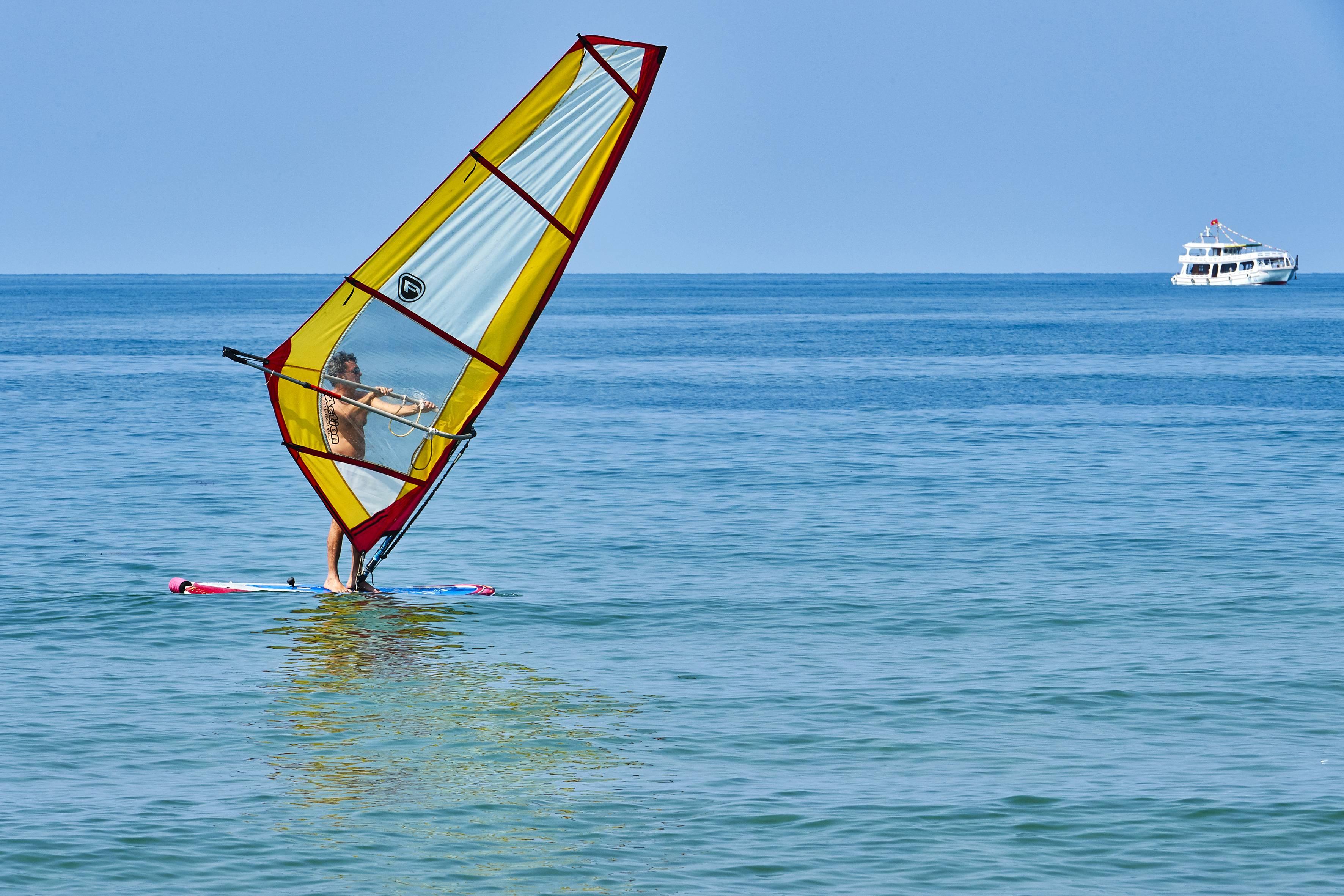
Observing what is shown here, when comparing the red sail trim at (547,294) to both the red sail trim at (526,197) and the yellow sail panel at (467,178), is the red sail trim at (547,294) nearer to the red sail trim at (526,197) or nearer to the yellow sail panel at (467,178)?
the red sail trim at (526,197)

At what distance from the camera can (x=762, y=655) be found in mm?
16938

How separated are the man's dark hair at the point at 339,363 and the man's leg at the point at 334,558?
2.07m

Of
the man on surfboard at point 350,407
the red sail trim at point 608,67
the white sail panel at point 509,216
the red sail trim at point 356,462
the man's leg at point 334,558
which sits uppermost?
the red sail trim at point 608,67

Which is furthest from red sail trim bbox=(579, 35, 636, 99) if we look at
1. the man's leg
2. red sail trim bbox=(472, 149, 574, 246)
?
the man's leg

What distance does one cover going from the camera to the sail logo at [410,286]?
17062 millimetres

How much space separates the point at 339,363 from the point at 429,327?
1107 millimetres

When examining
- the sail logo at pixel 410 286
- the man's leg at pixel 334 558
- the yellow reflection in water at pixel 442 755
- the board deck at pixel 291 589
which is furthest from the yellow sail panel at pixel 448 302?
the yellow reflection in water at pixel 442 755

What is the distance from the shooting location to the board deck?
64.1ft

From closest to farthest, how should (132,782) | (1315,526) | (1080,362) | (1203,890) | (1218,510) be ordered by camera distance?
(1203,890)
(132,782)
(1315,526)
(1218,510)
(1080,362)

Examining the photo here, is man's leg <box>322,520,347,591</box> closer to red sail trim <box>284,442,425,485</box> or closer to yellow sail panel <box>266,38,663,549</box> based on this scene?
yellow sail panel <box>266,38,663,549</box>

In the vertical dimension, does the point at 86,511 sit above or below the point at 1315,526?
below

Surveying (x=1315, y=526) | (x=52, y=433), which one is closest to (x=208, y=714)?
(x=1315, y=526)

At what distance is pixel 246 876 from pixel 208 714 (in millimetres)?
4058

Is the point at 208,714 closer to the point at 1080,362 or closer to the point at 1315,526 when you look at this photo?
the point at 1315,526
